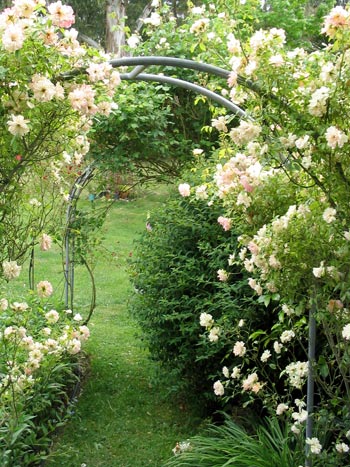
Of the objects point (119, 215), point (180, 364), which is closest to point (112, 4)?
point (119, 215)

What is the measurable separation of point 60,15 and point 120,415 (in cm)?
328

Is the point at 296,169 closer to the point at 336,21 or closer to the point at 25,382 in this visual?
the point at 336,21

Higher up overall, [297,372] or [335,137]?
[335,137]

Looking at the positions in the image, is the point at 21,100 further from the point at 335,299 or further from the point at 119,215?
the point at 119,215

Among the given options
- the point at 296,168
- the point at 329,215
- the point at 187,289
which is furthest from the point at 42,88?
the point at 187,289

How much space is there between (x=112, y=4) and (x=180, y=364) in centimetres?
1107

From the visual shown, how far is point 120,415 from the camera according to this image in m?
4.69

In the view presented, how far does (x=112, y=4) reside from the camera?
13633 mm

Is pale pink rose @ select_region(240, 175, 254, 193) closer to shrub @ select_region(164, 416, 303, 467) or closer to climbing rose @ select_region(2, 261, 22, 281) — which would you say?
climbing rose @ select_region(2, 261, 22, 281)

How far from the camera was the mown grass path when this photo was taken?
407 centimetres

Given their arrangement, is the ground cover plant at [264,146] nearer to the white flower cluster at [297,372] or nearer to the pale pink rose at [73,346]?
the white flower cluster at [297,372]

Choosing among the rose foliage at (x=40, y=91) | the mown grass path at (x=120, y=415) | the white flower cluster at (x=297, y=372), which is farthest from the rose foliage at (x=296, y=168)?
the mown grass path at (x=120, y=415)

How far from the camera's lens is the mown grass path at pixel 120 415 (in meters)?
4.07

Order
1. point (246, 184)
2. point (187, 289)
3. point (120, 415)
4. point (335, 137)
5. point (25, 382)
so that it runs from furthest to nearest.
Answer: point (120, 415) → point (187, 289) → point (25, 382) → point (246, 184) → point (335, 137)
